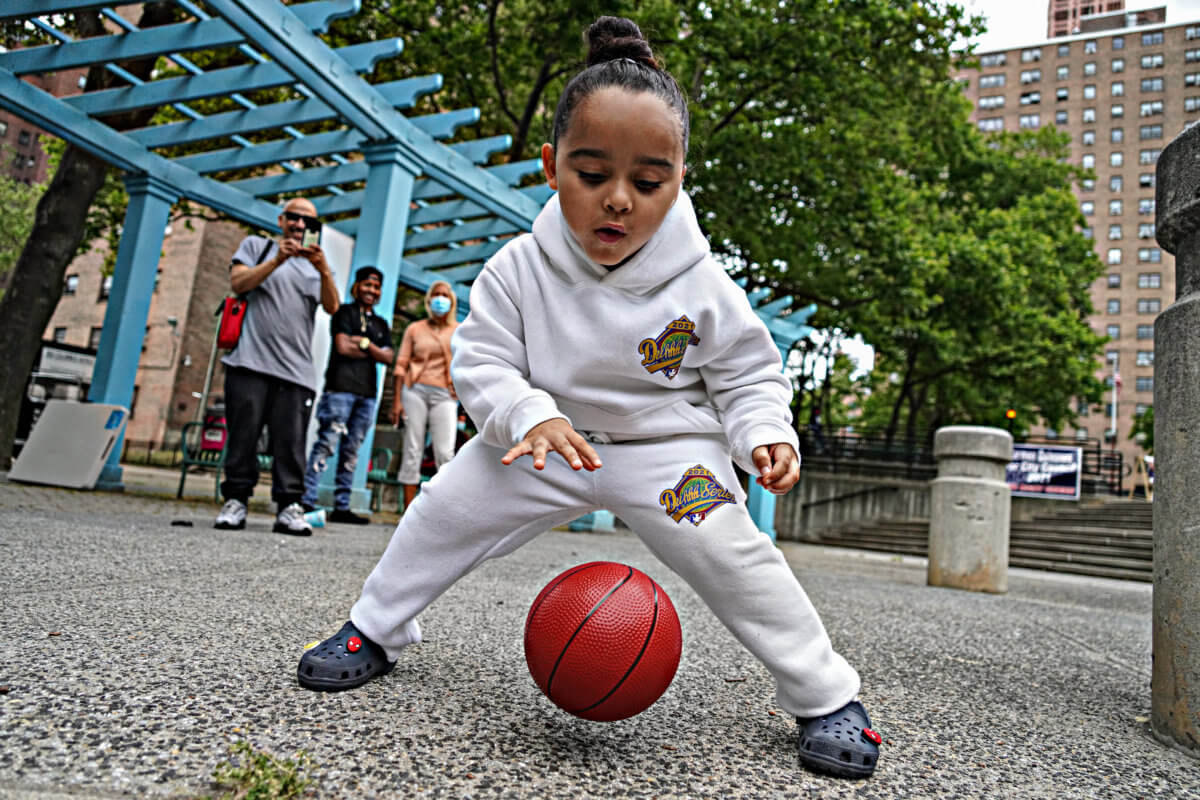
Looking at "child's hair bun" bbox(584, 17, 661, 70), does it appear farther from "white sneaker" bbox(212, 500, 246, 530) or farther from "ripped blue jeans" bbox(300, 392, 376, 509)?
"ripped blue jeans" bbox(300, 392, 376, 509)

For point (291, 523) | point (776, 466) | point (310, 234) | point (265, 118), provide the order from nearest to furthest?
point (776, 466) → point (310, 234) → point (291, 523) → point (265, 118)

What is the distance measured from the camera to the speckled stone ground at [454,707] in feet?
5.09

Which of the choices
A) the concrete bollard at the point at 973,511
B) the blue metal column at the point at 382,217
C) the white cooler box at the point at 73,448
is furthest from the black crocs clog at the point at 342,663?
the white cooler box at the point at 73,448

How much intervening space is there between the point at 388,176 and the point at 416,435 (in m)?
2.89

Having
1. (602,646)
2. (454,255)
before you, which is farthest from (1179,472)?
(454,255)

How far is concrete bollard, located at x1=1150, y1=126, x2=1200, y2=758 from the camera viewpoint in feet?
7.43

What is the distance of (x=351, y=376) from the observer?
22.5ft

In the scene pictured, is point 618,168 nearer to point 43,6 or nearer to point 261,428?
point 261,428

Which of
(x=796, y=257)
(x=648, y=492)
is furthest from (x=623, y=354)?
(x=796, y=257)

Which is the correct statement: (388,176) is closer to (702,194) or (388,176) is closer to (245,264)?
(245,264)

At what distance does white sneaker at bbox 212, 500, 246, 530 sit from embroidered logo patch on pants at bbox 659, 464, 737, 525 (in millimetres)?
4660

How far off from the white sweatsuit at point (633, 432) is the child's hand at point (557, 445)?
61 millimetres

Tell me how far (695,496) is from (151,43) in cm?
757

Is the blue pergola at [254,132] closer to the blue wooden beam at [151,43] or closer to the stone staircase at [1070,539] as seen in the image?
the blue wooden beam at [151,43]
